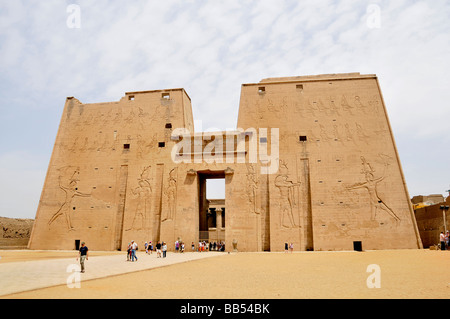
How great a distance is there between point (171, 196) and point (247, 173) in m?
5.69

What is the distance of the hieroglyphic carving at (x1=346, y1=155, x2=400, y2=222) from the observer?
2098 centimetres

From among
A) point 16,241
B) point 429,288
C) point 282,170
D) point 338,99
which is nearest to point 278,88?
point 338,99

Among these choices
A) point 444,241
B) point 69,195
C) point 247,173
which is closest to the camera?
point 444,241

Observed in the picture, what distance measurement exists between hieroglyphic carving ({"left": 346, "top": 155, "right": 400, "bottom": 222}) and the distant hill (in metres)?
25.3

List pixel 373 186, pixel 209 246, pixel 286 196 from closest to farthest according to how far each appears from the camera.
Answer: pixel 373 186 < pixel 286 196 < pixel 209 246

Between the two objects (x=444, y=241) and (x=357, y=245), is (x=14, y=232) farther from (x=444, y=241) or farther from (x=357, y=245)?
(x=444, y=241)

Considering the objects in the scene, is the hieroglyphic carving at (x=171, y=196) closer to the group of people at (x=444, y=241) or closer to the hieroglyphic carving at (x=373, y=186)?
the hieroglyphic carving at (x=373, y=186)

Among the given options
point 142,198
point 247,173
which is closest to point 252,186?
point 247,173

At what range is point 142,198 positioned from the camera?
910 inches

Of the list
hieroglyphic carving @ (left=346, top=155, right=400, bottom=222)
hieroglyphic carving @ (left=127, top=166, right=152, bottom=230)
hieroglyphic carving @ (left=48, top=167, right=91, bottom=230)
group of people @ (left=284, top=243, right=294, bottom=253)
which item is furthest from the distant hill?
hieroglyphic carving @ (left=346, top=155, right=400, bottom=222)

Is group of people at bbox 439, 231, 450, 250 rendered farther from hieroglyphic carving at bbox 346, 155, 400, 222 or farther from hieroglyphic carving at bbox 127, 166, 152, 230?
hieroglyphic carving at bbox 127, 166, 152, 230

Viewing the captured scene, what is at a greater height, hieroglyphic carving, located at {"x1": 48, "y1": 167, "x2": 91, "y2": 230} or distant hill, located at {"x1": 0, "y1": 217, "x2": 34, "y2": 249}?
hieroglyphic carving, located at {"x1": 48, "y1": 167, "x2": 91, "y2": 230}

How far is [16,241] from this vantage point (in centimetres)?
2494
